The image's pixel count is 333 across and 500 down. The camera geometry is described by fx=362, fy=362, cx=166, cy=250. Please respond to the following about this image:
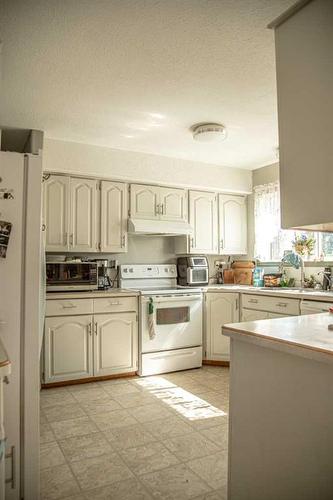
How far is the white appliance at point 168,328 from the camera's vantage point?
375 centimetres

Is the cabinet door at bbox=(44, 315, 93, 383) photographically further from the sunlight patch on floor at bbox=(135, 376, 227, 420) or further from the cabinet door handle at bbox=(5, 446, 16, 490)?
the cabinet door handle at bbox=(5, 446, 16, 490)

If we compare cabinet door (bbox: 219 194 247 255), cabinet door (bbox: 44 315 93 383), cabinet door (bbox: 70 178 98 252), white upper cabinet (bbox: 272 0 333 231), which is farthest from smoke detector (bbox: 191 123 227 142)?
cabinet door (bbox: 44 315 93 383)

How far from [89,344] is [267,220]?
8.70ft

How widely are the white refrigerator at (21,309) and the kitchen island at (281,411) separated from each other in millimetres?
973

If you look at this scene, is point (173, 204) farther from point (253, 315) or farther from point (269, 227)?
point (253, 315)

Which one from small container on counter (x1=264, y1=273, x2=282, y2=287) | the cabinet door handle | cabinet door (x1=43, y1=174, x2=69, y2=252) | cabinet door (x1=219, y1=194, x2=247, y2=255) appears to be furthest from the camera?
cabinet door (x1=219, y1=194, x2=247, y2=255)

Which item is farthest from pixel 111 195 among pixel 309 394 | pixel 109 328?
pixel 309 394

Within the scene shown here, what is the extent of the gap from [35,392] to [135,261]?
269 centimetres

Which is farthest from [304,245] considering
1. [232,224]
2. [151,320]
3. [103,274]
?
[103,274]

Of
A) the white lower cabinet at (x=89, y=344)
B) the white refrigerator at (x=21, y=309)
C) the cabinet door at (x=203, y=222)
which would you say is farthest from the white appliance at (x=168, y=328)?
the white refrigerator at (x=21, y=309)

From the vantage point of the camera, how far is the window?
14.6ft

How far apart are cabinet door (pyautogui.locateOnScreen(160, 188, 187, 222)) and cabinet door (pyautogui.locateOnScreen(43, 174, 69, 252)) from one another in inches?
44.7

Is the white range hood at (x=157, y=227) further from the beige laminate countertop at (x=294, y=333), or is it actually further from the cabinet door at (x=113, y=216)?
the beige laminate countertop at (x=294, y=333)

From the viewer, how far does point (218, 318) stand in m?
4.14
